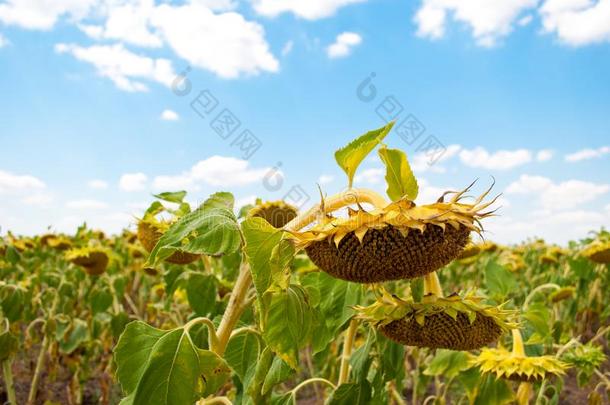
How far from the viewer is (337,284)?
152 cm

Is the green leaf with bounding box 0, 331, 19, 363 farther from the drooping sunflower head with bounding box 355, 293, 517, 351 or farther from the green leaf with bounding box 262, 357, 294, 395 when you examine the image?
the drooping sunflower head with bounding box 355, 293, 517, 351

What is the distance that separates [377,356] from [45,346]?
8.54 feet

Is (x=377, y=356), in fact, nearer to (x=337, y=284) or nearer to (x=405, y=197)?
(x=337, y=284)

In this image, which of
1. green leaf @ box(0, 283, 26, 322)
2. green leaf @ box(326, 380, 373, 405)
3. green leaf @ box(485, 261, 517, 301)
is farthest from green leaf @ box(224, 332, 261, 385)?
green leaf @ box(0, 283, 26, 322)

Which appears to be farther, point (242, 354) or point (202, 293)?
point (202, 293)

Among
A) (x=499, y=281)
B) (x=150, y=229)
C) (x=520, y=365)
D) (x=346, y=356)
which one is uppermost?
(x=150, y=229)

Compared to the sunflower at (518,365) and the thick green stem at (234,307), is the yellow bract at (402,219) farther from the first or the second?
the sunflower at (518,365)

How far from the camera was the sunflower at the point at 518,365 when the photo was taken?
1.69 meters

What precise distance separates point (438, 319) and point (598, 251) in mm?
2742

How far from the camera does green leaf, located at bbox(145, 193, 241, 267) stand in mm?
1039

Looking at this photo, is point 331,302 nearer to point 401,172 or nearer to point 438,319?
point 438,319

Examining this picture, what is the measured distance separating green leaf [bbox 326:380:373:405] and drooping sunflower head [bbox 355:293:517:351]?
0.93 feet

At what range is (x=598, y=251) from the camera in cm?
355

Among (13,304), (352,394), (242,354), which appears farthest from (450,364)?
(13,304)
